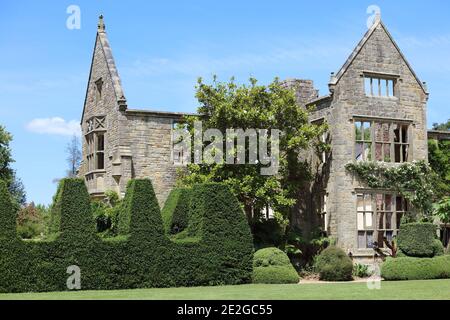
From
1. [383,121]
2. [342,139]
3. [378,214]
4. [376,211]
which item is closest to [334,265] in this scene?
[376,211]

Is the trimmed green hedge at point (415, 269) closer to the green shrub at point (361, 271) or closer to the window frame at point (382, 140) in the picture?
the green shrub at point (361, 271)

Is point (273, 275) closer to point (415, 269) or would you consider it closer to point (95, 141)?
point (415, 269)

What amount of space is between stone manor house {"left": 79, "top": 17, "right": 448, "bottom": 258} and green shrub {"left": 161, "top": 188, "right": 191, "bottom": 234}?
190 inches

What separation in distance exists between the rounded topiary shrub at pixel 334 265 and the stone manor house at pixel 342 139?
298 cm

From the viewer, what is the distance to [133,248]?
27500 millimetres

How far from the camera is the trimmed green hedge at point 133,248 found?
25672 mm

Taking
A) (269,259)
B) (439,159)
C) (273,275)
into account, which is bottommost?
(273,275)

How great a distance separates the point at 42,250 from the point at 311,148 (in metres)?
17.4

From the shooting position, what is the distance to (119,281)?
27.0 m

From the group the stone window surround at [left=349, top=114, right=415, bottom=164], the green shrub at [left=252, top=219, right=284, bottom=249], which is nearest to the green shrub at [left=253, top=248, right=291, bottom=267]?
the green shrub at [left=252, top=219, right=284, bottom=249]

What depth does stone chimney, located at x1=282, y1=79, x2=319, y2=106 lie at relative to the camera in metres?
39.4

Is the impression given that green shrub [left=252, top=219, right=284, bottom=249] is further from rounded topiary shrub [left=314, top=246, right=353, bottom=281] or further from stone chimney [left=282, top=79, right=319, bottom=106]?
stone chimney [left=282, top=79, right=319, bottom=106]

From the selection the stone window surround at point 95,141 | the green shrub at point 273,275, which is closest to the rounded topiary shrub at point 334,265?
the green shrub at point 273,275

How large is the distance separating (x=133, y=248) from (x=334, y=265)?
9908mm
